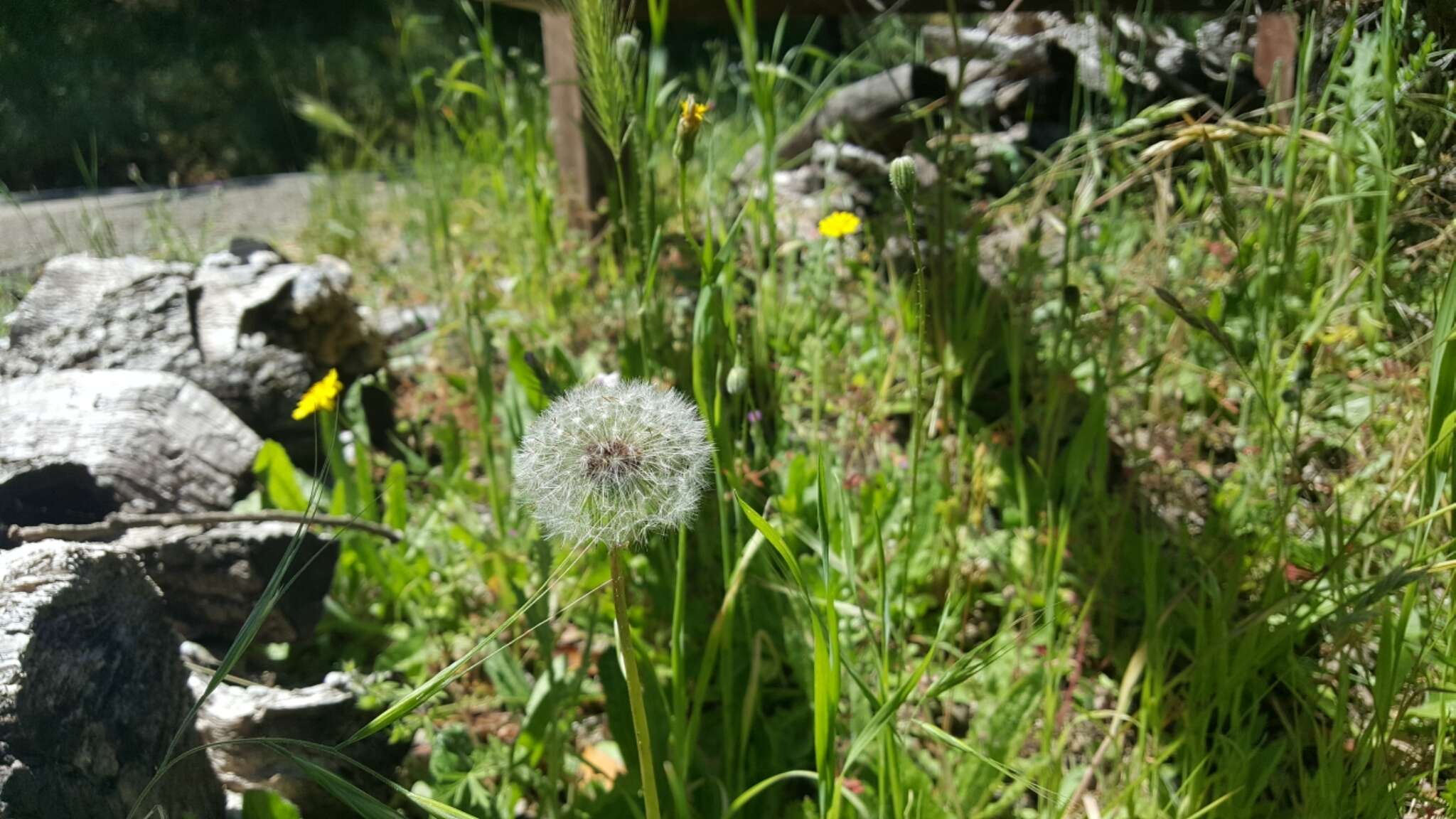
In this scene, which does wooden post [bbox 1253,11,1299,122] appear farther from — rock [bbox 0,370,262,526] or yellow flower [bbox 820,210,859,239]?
rock [bbox 0,370,262,526]

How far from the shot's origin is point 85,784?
1.00m

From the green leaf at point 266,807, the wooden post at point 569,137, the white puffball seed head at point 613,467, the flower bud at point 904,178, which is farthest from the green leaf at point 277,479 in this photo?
the flower bud at point 904,178

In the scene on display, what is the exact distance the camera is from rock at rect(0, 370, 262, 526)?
1.53 metres

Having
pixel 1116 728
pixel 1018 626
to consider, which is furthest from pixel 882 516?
pixel 1116 728

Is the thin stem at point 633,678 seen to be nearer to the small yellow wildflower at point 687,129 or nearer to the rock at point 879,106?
the small yellow wildflower at point 687,129

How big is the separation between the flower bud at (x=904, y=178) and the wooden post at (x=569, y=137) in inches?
83.1

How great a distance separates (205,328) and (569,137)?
1.31m

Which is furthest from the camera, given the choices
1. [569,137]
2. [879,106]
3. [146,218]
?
[879,106]

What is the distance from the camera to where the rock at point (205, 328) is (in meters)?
2.14

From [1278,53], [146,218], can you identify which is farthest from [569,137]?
[1278,53]

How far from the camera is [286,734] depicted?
142 cm

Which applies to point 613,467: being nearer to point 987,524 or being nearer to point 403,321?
point 987,524

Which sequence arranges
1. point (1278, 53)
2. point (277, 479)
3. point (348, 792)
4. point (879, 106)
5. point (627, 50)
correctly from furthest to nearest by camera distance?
point (879, 106), point (1278, 53), point (277, 479), point (627, 50), point (348, 792)

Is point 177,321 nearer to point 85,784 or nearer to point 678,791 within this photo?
point 85,784
